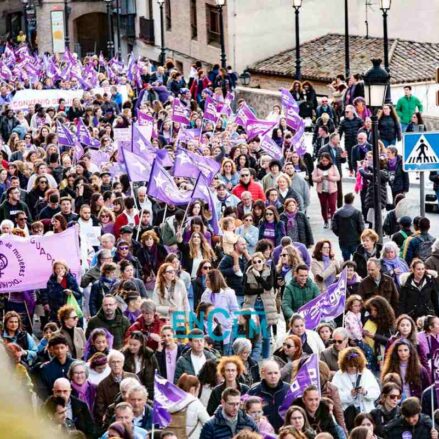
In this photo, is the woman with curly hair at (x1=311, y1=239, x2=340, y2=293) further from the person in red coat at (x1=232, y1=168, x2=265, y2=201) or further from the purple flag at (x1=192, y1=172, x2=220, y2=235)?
the person in red coat at (x1=232, y1=168, x2=265, y2=201)

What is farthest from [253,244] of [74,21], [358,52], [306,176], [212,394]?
[74,21]

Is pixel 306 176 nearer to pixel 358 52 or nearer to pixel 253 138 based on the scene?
pixel 253 138

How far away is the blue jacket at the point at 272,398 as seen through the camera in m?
9.84

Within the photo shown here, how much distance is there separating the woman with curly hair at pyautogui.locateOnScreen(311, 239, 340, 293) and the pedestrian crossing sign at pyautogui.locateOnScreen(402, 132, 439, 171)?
1.43m

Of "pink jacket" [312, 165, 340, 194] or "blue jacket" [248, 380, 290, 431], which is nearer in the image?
"blue jacket" [248, 380, 290, 431]

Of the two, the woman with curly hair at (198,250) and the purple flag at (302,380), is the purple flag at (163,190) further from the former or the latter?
the purple flag at (302,380)

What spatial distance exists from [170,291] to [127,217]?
162 inches

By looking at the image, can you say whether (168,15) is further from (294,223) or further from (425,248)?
(425,248)

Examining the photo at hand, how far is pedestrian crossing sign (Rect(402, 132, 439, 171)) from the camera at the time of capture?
15.2m

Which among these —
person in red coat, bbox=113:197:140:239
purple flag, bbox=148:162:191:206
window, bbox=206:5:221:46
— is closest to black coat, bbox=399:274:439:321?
person in red coat, bbox=113:197:140:239

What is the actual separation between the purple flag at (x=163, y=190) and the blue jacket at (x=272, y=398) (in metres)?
8.21

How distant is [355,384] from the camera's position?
10.3m

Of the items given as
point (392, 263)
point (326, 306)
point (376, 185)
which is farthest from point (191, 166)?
point (326, 306)

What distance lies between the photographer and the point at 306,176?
2588 centimetres
